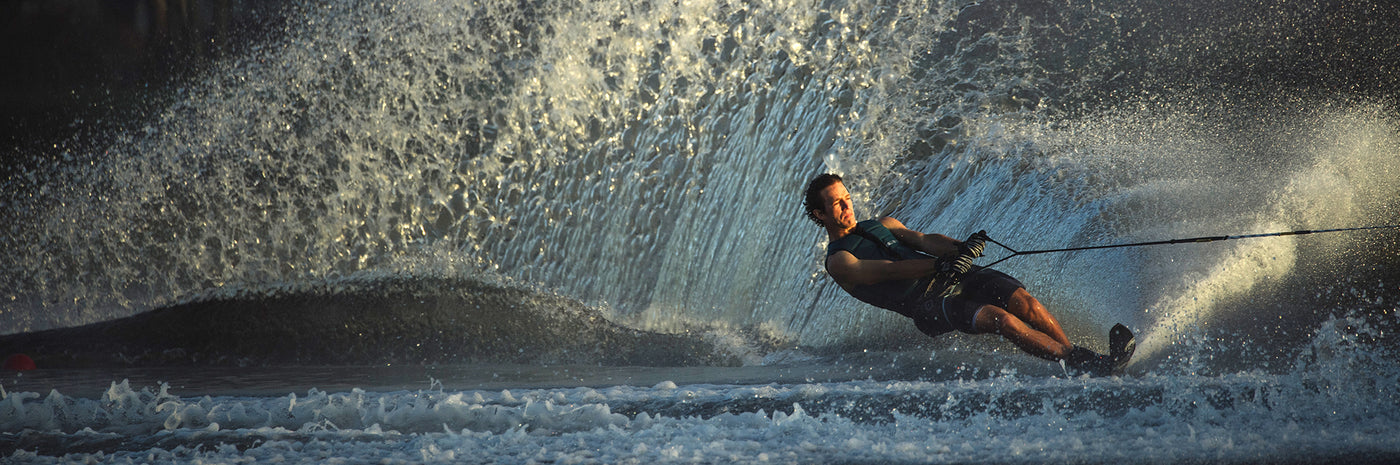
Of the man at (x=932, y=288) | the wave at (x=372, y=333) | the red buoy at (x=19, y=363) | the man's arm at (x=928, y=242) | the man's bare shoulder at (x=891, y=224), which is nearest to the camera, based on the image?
the man at (x=932, y=288)

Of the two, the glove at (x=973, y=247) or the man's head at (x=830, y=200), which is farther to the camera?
the man's head at (x=830, y=200)

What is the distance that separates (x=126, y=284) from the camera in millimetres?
6109

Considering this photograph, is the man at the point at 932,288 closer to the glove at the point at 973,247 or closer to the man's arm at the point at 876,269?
the man's arm at the point at 876,269

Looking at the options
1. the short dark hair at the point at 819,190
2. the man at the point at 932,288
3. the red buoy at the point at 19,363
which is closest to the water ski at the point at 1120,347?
the man at the point at 932,288

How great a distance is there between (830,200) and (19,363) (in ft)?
17.5

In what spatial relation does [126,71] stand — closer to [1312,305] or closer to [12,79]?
[12,79]

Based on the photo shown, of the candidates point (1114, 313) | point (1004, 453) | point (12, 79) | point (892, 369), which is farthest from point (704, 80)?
point (12, 79)

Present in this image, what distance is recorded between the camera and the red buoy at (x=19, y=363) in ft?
17.8

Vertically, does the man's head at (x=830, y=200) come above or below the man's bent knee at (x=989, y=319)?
above

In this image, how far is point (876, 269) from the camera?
2.92 m

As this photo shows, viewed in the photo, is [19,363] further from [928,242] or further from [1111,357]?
[1111,357]

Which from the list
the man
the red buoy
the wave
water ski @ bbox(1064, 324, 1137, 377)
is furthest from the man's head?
the red buoy

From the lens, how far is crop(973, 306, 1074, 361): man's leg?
2.97 metres

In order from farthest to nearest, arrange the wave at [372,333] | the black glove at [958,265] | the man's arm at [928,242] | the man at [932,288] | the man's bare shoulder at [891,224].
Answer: the wave at [372,333] → the man's bare shoulder at [891,224] → the man's arm at [928,242] → the man at [932,288] → the black glove at [958,265]
